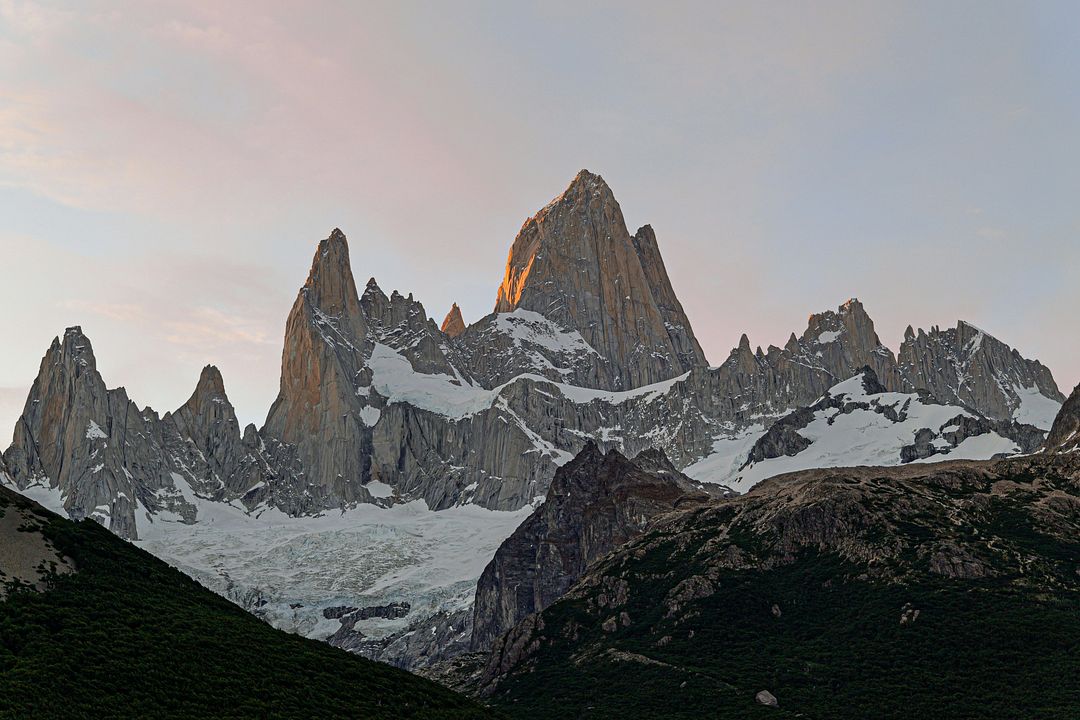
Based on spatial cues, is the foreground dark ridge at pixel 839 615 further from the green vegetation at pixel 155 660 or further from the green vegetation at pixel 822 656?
the green vegetation at pixel 155 660

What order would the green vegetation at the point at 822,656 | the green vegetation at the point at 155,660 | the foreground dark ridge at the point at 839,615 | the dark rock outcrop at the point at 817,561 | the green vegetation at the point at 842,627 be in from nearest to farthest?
the green vegetation at the point at 155,660
the green vegetation at the point at 822,656
the green vegetation at the point at 842,627
the foreground dark ridge at the point at 839,615
the dark rock outcrop at the point at 817,561

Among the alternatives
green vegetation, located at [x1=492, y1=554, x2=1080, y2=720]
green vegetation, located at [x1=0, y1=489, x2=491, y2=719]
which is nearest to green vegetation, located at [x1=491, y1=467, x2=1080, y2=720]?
green vegetation, located at [x1=492, y1=554, x2=1080, y2=720]

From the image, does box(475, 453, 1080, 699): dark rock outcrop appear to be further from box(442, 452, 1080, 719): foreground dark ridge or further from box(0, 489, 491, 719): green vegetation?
box(0, 489, 491, 719): green vegetation

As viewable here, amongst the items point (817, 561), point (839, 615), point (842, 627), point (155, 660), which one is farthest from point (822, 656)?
point (155, 660)

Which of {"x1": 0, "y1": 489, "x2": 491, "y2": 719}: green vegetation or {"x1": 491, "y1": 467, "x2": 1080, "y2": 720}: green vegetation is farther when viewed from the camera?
{"x1": 491, "y1": 467, "x2": 1080, "y2": 720}: green vegetation

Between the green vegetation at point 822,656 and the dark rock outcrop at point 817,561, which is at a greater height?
the dark rock outcrop at point 817,561

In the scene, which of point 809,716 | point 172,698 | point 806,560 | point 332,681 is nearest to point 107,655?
point 172,698

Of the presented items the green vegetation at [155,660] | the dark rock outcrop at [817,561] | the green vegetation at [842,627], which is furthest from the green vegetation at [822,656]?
the green vegetation at [155,660]

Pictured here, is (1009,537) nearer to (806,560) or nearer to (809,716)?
(806,560)

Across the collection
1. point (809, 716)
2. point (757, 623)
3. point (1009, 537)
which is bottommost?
point (809, 716)

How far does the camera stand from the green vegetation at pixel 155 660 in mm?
76750

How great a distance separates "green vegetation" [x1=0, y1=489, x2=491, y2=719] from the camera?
252 ft

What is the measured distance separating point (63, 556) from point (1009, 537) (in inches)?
4916

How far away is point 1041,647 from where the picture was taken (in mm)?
137125
